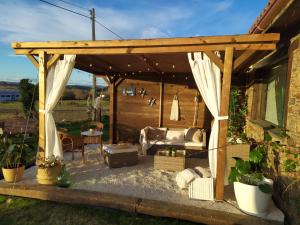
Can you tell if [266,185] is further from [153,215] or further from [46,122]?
[46,122]

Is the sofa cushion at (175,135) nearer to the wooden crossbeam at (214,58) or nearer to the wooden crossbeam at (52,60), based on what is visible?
the wooden crossbeam at (214,58)

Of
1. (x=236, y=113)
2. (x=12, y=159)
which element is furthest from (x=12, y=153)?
(x=236, y=113)

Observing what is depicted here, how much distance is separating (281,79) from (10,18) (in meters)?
9.07

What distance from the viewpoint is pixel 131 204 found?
3350 mm

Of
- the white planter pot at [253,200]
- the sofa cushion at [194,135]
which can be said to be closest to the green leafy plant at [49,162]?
the white planter pot at [253,200]

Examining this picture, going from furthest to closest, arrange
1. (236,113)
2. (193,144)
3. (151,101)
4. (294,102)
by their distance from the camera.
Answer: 1. (151,101)
2. (236,113)
3. (193,144)
4. (294,102)

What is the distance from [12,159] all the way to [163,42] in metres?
3.28

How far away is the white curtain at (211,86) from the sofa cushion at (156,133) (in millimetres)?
3474

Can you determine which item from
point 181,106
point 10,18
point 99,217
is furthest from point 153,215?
point 10,18

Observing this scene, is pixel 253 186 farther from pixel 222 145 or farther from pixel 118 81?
pixel 118 81

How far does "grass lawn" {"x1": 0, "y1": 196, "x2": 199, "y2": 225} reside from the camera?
3121 mm

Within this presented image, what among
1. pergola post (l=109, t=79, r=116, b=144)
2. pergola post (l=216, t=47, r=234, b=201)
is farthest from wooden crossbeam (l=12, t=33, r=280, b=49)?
pergola post (l=109, t=79, r=116, b=144)

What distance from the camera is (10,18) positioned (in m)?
8.60

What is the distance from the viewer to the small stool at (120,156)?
5.09 metres
